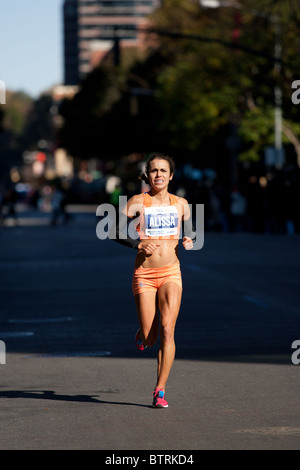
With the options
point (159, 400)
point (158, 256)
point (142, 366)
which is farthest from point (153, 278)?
point (142, 366)

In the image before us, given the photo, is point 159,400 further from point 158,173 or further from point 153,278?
point 158,173

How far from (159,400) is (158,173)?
158 cm

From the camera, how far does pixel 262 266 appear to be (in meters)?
22.0

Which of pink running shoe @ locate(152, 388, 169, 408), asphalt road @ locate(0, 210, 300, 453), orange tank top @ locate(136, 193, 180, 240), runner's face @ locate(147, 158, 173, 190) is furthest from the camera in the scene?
orange tank top @ locate(136, 193, 180, 240)

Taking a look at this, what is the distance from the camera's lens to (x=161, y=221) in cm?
836

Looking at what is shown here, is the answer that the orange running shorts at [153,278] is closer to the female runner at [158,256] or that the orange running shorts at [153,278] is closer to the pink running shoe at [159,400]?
the female runner at [158,256]

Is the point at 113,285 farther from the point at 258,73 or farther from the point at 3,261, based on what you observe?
the point at 258,73

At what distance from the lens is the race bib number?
836 centimetres

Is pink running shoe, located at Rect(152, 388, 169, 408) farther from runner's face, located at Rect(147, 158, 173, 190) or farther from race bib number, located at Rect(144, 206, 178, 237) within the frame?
runner's face, located at Rect(147, 158, 173, 190)

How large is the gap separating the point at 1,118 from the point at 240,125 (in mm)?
59006

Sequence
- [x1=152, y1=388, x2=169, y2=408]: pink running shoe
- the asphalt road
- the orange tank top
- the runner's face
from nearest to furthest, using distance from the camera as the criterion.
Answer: the asphalt road < [x1=152, y1=388, x2=169, y2=408]: pink running shoe < the runner's face < the orange tank top

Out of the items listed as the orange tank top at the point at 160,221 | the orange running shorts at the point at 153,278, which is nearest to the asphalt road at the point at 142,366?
the orange running shorts at the point at 153,278

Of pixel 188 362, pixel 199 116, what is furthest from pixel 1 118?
pixel 188 362

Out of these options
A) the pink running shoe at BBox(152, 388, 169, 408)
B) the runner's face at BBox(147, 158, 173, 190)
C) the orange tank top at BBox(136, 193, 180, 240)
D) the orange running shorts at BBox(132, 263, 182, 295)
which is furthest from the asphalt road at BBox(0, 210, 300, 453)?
the runner's face at BBox(147, 158, 173, 190)
